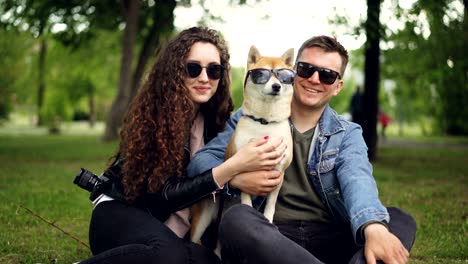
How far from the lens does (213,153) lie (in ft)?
12.1

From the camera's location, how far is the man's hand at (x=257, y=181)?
3.38 metres

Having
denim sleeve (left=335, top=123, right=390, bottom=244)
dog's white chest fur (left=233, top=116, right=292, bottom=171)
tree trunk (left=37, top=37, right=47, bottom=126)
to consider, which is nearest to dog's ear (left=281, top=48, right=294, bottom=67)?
dog's white chest fur (left=233, top=116, right=292, bottom=171)

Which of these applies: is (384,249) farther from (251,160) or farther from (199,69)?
(199,69)

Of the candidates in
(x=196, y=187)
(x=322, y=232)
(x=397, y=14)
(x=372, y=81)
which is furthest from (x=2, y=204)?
(x=372, y=81)

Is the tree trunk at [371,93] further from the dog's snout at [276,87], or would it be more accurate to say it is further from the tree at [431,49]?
the dog's snout at [276,87]

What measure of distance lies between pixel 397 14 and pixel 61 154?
32.2 ft

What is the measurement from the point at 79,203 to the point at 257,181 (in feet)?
15.1

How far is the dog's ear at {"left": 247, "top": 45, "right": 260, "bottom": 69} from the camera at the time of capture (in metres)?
3.58

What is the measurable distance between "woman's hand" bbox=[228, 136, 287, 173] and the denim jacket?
23 centimetres

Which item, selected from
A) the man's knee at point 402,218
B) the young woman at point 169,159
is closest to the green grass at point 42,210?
the young woman at point 169,159

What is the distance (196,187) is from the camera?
3.42 metres

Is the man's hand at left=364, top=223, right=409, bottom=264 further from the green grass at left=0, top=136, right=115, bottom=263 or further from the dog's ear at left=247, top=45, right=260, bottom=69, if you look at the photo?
the green grass at left=0, top=136, right=115, bottom=263

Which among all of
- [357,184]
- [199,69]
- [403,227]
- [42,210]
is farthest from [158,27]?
[403,227]

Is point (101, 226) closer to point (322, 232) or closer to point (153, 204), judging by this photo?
point (153, 204)
